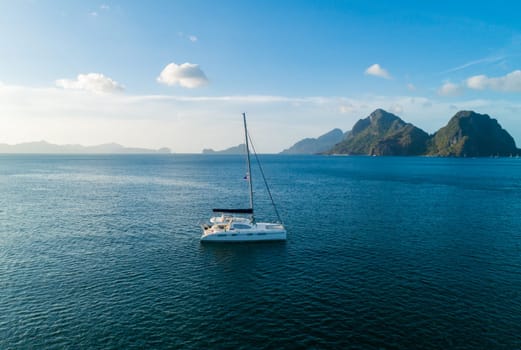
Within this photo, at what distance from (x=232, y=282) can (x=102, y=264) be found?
69.9 ft

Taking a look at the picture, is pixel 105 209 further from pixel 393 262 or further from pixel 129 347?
pixel 393 262

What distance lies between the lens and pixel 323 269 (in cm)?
4469

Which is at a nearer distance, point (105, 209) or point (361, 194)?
point (105, 209)

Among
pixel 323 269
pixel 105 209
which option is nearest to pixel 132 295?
pixel 323 269

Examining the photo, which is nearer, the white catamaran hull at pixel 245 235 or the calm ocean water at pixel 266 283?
the calm ocean water at pixel 266 283

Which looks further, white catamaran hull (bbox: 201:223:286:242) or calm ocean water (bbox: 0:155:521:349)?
white catamaran hull (bbox: 201:223:286:242)

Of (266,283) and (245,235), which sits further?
(245,235)

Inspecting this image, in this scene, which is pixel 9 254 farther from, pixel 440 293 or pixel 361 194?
pixel 361 194

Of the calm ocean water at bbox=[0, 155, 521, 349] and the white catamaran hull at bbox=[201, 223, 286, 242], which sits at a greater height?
the white catamaran hull at bbox=[201, 223, 286, 242]

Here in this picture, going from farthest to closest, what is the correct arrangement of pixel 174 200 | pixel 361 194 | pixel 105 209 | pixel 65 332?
pixel 361 194
pixel 174 200
pixel 105 209
pixel 65 332

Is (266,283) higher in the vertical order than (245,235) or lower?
lower

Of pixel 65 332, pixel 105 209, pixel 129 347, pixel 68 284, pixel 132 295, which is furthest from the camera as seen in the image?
pixel 105 209

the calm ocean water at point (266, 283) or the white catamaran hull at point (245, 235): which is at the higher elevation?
the white catamaran hull at point (245, 235)

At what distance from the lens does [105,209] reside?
8606 cm
